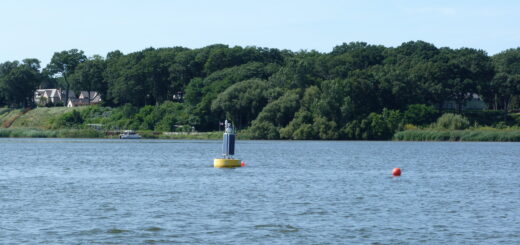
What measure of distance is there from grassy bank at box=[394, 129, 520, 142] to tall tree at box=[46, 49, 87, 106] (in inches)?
3880

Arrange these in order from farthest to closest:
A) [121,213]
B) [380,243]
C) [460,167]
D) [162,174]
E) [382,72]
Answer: [382,72], [460,167], [162,174], [121,213], [380,243]

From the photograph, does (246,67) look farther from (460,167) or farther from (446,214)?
(446,214)

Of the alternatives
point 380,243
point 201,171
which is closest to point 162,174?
point 201,171

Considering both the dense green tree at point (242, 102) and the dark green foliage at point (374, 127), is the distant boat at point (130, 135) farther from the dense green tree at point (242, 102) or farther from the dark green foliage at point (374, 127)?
the dark green foliage at point (374, 127)

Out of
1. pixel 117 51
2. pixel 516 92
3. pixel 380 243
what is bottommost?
pixel 380 243

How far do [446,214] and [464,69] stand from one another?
11984 cm

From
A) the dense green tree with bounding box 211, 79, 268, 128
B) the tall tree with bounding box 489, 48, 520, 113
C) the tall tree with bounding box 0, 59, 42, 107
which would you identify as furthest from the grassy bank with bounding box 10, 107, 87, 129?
the tall tree with bounding box 489, 48, 520, 113

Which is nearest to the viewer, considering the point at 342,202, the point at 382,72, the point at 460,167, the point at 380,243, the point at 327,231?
the point at 380,243

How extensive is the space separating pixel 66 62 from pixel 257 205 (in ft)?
541

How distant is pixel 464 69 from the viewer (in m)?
145

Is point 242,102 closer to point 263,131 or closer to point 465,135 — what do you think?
point 263,131

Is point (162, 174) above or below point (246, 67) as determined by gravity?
below

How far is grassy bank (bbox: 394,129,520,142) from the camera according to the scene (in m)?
114

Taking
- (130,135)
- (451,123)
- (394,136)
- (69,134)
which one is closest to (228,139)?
(394,136)
